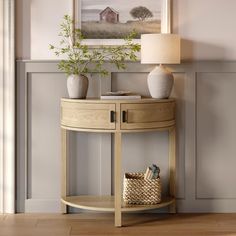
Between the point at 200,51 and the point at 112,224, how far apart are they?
1349 millimetres

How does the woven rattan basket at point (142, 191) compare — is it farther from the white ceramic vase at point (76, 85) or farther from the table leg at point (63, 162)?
the white ceramic vase at point (76, 85)

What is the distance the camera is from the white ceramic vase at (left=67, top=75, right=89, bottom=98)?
13.7 feet

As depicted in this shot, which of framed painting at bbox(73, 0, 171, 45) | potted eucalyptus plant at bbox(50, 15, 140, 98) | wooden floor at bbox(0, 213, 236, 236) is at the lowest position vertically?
wooden floor at bbox(0, 213, 236, 236)

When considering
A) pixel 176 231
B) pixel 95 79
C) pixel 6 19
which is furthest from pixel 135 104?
pixel 6 19

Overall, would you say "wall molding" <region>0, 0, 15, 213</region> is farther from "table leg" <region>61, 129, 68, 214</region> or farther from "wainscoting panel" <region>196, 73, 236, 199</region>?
"wainscoting panel" <region>196, 73, 236, 199</region>

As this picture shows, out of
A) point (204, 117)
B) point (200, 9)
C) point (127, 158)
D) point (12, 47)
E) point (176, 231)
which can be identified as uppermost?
point (200, 9)

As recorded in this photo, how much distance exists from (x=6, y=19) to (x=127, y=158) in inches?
50.8

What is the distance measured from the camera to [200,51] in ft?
14.4

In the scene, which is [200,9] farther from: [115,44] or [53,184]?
[53,184]

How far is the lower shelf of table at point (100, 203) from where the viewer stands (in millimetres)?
4137

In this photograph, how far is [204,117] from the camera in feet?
14.6

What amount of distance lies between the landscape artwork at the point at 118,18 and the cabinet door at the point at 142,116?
62 centimetres

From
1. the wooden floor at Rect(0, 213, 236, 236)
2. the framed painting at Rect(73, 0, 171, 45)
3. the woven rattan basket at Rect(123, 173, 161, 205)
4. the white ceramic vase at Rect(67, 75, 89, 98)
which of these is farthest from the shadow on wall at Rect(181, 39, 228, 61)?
the wooden floor at Rect(0, 213, 236, 236)

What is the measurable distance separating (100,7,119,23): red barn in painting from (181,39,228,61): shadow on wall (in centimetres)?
50
